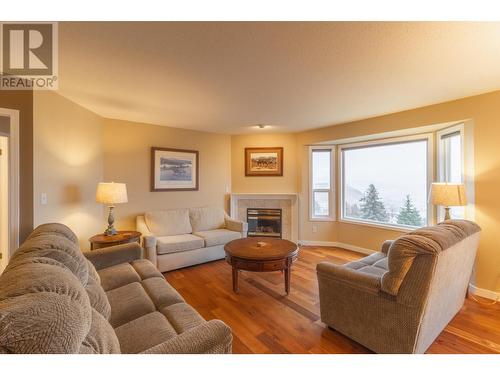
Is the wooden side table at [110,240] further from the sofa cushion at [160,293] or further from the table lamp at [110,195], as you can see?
the sofa cushion at [160,293]

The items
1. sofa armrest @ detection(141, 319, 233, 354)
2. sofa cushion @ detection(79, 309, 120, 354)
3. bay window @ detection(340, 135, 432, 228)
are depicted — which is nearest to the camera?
sofa cushion @ detection(79, 309, 120, 354)

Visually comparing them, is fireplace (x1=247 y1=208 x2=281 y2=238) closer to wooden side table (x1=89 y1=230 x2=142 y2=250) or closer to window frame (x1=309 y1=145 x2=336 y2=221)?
window frame (x1=309 y1=145 x2=336 y2=221)

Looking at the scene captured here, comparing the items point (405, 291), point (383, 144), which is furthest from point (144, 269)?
point (383, 144)

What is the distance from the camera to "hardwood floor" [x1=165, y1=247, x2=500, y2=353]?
171 centimetres

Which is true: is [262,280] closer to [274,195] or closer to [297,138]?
[274,195]

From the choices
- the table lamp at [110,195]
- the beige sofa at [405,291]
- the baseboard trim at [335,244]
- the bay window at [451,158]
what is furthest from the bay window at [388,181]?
the table lamp at [110,195]

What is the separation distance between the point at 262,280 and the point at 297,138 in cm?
287

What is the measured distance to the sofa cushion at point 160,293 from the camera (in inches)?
61.0

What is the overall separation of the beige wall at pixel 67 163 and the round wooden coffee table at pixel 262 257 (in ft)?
6.63

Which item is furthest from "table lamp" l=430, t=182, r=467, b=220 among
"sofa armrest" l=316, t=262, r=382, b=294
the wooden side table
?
the wooden side table

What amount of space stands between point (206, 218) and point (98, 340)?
314cm

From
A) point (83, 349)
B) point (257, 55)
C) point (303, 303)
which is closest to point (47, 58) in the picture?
point (257, 55)

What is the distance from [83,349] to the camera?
71cm

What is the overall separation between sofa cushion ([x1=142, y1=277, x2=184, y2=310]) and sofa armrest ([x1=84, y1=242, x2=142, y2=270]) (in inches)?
21.7
